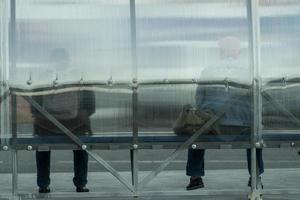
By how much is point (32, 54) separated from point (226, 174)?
12.7 ft

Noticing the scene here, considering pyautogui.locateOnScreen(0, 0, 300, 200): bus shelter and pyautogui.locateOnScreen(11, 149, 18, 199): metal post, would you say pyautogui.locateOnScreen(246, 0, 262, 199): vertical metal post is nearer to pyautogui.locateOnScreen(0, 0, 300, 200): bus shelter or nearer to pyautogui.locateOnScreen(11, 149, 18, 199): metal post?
pyautogui.locateOnScreen(0, 0, 300, 200): bus shelter

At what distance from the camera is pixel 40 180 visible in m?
7.74

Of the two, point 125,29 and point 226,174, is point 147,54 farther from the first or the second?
point 226,174

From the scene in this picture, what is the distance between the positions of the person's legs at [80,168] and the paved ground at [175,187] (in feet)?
0.53

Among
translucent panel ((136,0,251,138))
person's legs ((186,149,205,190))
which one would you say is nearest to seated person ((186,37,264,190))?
translucent panel ((136,0,251,138))

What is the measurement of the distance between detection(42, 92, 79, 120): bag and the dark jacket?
0.04 m

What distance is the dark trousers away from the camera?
772 cm

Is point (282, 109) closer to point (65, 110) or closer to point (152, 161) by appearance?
point (65, 110)

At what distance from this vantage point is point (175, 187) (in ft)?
26.9

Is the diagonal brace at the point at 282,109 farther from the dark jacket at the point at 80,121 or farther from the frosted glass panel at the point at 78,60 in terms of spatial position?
the dark jacket at the point at 80,121

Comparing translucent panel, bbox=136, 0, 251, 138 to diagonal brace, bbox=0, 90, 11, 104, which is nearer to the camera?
diagonal brace, bbox=0, 90, 11, 104

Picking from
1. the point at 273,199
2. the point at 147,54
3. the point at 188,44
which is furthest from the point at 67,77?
the point at 273,199

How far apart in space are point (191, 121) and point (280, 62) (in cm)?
115

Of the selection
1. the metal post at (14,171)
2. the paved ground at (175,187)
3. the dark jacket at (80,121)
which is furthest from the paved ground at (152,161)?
the dark jacket at (80,121)
